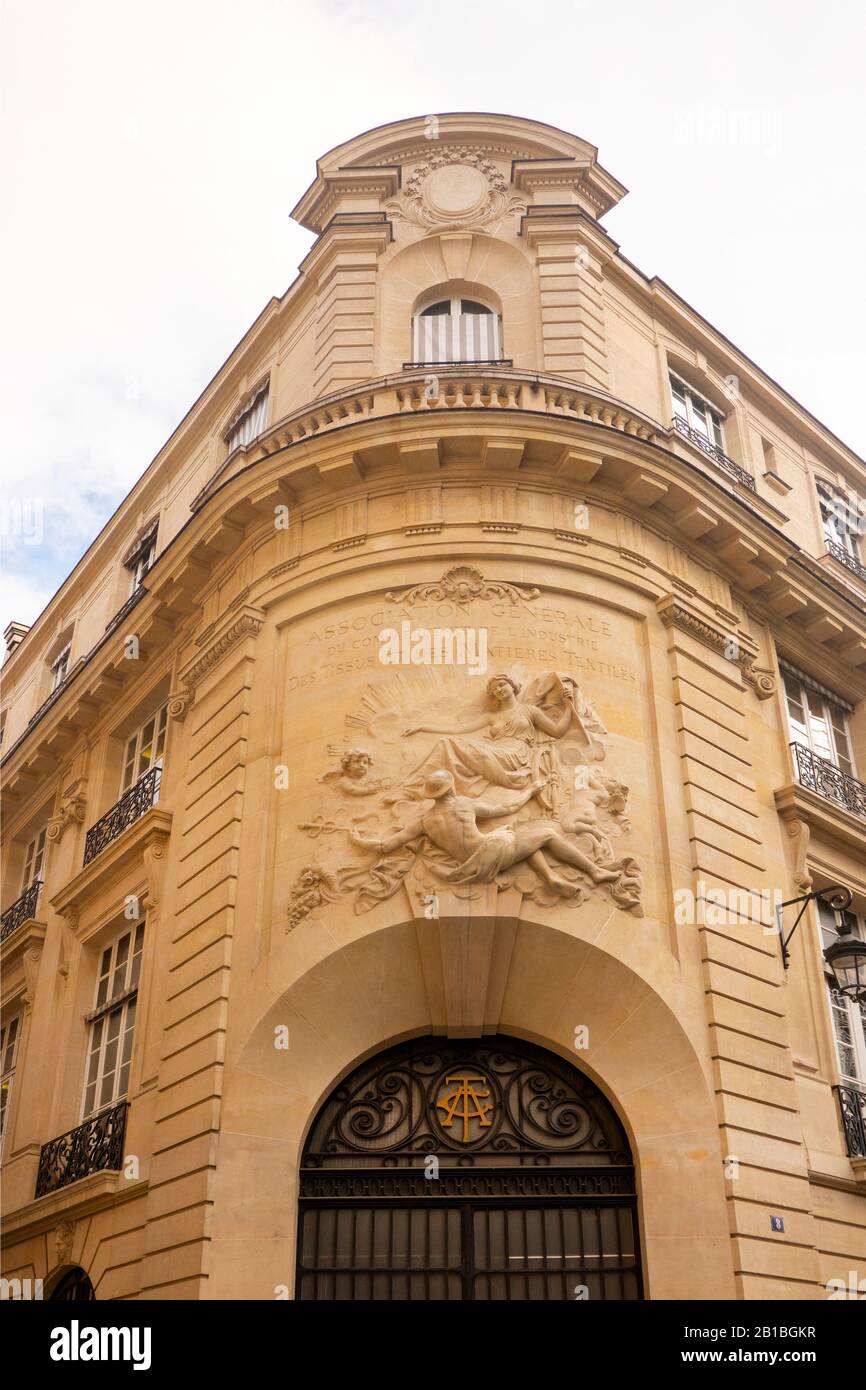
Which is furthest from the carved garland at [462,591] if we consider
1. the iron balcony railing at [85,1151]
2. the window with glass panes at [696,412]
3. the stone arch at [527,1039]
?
the iron balcony railing at [85,1151]

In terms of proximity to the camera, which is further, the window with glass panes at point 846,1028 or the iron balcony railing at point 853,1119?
the window with glass panes at point 846,1028

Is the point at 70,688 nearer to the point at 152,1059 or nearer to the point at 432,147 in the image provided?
the point at 152,1059

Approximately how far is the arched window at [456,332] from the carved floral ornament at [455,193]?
1.24 meters

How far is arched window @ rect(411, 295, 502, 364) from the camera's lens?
17.0 m

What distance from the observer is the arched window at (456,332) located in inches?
669

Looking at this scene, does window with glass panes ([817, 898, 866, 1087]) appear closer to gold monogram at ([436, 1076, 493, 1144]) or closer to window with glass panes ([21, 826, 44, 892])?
gold monogram at ([436, 1076, 493, 1144])

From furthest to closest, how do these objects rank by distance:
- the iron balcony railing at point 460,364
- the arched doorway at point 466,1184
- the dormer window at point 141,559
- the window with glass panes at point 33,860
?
the dormer window at point 141,559
the window with glass panes at point 33,860
the iron balcony railing at point 460,364
the arched doorway at point 466,1184

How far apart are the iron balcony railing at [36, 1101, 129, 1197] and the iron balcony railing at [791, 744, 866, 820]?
28.6 ft

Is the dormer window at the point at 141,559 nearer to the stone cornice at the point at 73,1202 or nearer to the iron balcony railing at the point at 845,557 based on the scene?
the stone cornice at the point at 73,1202

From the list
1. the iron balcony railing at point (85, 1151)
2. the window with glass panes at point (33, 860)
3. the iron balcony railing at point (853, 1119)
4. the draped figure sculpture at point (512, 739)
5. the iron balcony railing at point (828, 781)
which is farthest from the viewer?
the window with glass panes at point (33, 860)

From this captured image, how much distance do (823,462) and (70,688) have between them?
12.7 metres

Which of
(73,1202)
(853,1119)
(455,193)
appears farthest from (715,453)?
(73,1202)

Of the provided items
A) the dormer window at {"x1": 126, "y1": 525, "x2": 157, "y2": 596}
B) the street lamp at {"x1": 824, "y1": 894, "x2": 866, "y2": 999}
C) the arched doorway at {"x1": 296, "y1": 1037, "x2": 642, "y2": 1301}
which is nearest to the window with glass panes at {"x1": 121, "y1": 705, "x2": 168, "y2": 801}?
the dormer window at {"x1": 126, "y1": 525, "x2": 157, "y2": 596}
